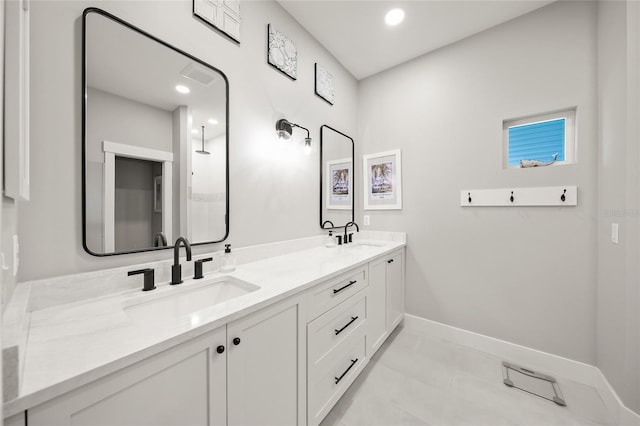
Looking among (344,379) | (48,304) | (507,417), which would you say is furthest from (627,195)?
(48,304)

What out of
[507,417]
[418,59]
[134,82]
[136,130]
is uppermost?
[418,59]

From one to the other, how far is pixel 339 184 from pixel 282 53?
50.2 inches

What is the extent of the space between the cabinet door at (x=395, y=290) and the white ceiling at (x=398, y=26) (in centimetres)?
202

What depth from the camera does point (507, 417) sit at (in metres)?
1.46

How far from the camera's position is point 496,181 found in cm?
208

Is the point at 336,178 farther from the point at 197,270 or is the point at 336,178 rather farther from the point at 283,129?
the point at 197,270

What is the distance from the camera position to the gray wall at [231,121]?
0.93 metres

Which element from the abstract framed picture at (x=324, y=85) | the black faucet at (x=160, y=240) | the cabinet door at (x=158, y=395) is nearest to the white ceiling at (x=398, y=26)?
the abstract framed picture at (x=324, y=85)

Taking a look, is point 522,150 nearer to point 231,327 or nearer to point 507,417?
point 507,417

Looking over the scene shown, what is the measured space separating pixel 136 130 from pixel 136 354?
1.01m

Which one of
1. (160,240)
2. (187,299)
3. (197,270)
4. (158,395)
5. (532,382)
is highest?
(160,240)

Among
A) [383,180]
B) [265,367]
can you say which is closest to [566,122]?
[383,180]

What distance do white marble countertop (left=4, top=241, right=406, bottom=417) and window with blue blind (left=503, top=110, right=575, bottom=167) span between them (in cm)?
205

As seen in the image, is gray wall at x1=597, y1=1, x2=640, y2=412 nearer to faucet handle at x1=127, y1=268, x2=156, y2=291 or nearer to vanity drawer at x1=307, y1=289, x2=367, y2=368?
vanity drawer at x1=307, y1=289, x2=367, y2=368
